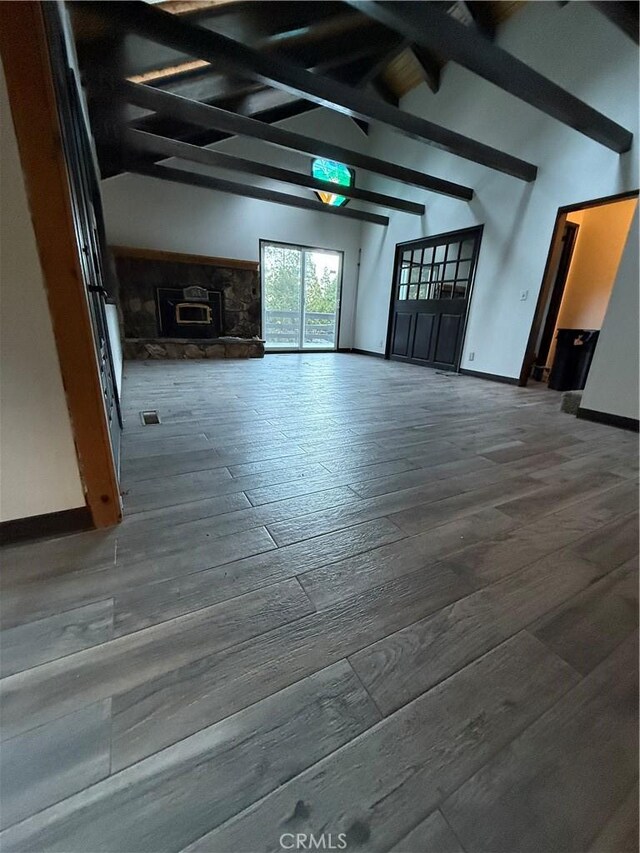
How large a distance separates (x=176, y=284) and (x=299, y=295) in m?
2.38

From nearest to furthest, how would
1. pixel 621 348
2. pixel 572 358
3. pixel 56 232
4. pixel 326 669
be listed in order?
1. pixel 326 669
2. pixel 56 232
3. pixel 621 348
4. pixel 572 358

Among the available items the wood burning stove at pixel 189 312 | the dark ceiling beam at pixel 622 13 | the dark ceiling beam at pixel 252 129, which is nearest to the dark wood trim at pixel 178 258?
the wood burning stove at pixel 189 312

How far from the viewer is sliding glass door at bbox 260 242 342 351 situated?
669 centimetres

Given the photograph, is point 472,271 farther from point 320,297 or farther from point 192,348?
point 192,348

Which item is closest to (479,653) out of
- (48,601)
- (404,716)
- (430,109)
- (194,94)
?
(404,716)

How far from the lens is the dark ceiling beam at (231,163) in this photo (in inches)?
150

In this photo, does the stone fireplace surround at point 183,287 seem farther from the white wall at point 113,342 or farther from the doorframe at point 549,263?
the doorframe at point 549,263

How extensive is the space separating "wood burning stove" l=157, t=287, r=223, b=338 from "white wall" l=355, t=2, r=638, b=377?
3.61m

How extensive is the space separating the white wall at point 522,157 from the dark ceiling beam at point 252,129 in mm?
632

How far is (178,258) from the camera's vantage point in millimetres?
5527

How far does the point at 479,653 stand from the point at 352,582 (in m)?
0.37

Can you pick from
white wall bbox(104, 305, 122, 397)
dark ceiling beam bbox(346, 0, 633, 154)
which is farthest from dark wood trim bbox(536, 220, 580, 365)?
white wall bbox(104, 305, 122, 397)

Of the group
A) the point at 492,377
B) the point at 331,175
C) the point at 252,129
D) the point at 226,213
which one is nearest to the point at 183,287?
the point at 226,213

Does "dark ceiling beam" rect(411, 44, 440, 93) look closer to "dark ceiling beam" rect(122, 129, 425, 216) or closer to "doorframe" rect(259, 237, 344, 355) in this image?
"dark ceiling beam" rect(122, 129, 425, 216)
